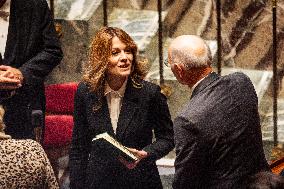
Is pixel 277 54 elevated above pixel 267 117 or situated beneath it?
elevated above

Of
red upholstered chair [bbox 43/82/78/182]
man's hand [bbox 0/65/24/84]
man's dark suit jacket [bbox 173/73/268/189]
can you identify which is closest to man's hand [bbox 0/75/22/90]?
man's hand [bbox 0/65/24/84]

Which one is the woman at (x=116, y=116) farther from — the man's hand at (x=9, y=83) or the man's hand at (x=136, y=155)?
the man's hand at (x=9, y=83)

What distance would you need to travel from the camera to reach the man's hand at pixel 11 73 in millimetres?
4363

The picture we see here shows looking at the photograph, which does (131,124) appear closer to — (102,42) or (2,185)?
(102,42)

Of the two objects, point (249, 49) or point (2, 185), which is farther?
point (249, 49)

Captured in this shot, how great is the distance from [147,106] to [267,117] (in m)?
1.20

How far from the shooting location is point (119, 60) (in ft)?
13.8

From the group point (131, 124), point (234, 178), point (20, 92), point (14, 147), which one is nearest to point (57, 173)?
point (20, 92)

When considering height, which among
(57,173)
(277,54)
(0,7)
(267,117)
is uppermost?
(0,7)

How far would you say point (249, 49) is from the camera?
536 centimetres

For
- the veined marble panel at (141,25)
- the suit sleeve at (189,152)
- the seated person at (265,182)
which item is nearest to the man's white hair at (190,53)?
the suit sleeve at (189,152)

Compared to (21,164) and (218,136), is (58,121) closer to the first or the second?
(21,164)

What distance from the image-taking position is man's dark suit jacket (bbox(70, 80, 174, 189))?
416cm

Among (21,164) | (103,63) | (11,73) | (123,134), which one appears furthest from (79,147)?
(21,164)
